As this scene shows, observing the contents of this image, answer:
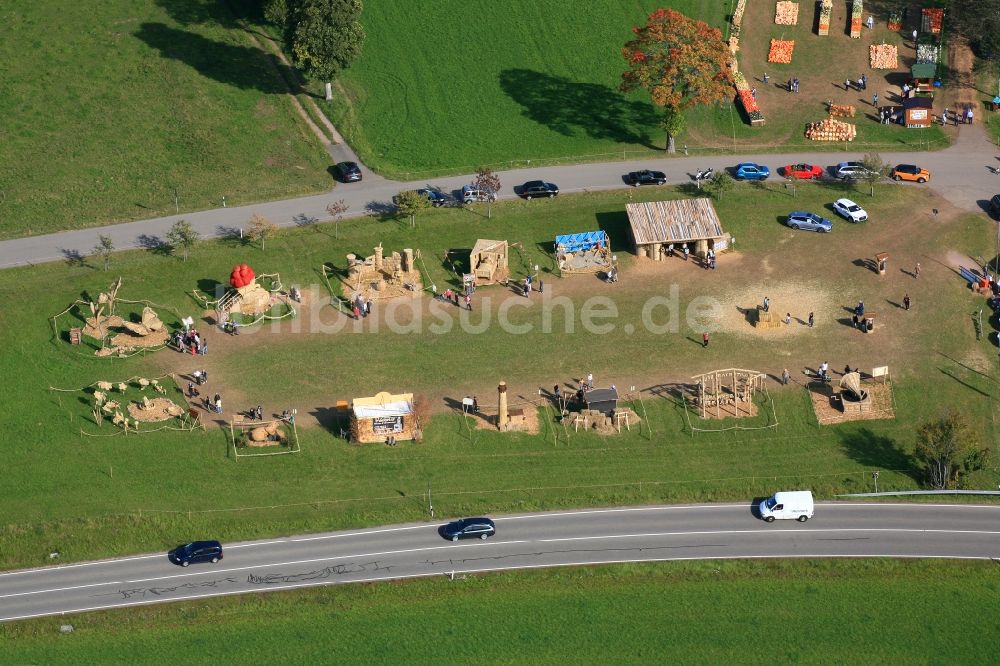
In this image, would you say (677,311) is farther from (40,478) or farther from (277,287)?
(40,478)

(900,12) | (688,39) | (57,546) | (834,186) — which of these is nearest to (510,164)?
(688,39)

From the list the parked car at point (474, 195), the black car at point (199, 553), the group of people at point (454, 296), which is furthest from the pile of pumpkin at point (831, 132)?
the black car at point (199, 553)

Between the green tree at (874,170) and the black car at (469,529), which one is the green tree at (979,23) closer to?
the green tree at (874,170)

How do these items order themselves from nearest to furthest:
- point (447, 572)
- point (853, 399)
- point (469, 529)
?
point (447, 572)
point (469, 529)
point (853, 399)

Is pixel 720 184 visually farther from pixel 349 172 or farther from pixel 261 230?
pixel 261 230

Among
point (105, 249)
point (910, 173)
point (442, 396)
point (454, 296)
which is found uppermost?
point (910, 173)

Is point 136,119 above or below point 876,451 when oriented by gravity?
above

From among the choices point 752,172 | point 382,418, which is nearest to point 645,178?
point 752,172
